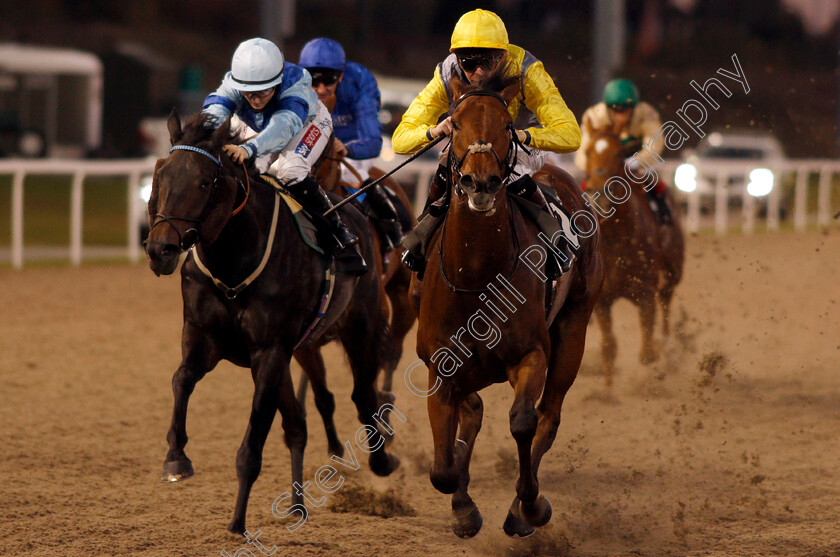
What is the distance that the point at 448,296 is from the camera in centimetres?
435

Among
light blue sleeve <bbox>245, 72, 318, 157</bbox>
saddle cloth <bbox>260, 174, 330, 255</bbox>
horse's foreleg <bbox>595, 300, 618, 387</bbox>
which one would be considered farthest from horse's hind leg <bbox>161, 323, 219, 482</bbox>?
horse's foreleg <bbox>595, 300, 618, 387</bbox>

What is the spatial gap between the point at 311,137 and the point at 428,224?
3.57 ft

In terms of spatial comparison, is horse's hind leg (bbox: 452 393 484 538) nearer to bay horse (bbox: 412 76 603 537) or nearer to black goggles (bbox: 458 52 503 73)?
bay horse (bbox: 412 76 603 537)

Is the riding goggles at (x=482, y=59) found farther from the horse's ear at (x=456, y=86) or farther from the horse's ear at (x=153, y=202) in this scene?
the horse's ear at (x=153, y=202)

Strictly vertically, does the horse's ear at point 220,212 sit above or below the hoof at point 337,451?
above

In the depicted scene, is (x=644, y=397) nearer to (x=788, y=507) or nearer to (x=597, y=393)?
(x=597, y=393)

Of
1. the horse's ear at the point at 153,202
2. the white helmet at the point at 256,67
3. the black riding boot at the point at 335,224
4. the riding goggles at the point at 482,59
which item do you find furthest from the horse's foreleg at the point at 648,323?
the horse's ear at the point at 153,202

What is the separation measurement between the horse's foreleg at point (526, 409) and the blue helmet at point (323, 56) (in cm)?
255

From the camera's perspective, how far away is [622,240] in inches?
292

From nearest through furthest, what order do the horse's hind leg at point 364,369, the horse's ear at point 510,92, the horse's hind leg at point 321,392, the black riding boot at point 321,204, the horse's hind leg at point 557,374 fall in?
1. the horse's ear at point 510,92
2. the horse's hind leg at point 557,374
3. the black riding boot at point 321,204
4. the horse's hind leg at point 364,369
5. the horse's hind leg at point 321,392

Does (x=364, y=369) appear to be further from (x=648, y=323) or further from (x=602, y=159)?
(x=648, y=323)

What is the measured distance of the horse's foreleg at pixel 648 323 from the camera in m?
7.68

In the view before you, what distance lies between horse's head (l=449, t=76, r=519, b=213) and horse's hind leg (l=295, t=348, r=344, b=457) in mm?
1954

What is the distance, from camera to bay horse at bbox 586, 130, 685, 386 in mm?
7340
